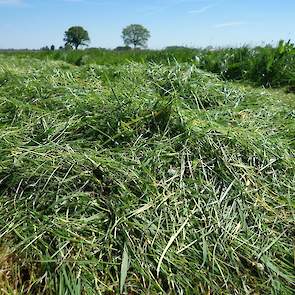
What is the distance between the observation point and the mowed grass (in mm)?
1491

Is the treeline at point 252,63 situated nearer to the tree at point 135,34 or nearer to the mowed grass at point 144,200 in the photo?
the mowed grass at point 144,200

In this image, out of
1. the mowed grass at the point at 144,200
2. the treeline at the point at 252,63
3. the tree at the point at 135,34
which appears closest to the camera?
the mowed grass at the point at 144,200

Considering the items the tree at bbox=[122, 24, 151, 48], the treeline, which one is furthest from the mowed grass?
the tree at bbox=[122, 24, 151, 48]

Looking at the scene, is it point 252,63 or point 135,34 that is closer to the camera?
point 252,63

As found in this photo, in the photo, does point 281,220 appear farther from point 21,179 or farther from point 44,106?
point 44,106

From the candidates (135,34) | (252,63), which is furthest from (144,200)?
(135,34)

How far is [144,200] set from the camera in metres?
1.73

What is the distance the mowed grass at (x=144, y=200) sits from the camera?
149cm

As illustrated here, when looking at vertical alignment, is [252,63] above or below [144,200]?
below

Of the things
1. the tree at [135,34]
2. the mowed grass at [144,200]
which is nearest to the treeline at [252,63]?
the mowed grass at [144,200]

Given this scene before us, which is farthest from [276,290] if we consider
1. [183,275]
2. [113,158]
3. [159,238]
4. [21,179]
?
[21,179]

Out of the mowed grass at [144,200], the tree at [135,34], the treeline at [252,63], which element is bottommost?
the tree at [135,34]

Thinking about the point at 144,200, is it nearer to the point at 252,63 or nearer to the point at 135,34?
the point at 252,63

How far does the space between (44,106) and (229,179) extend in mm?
1272
